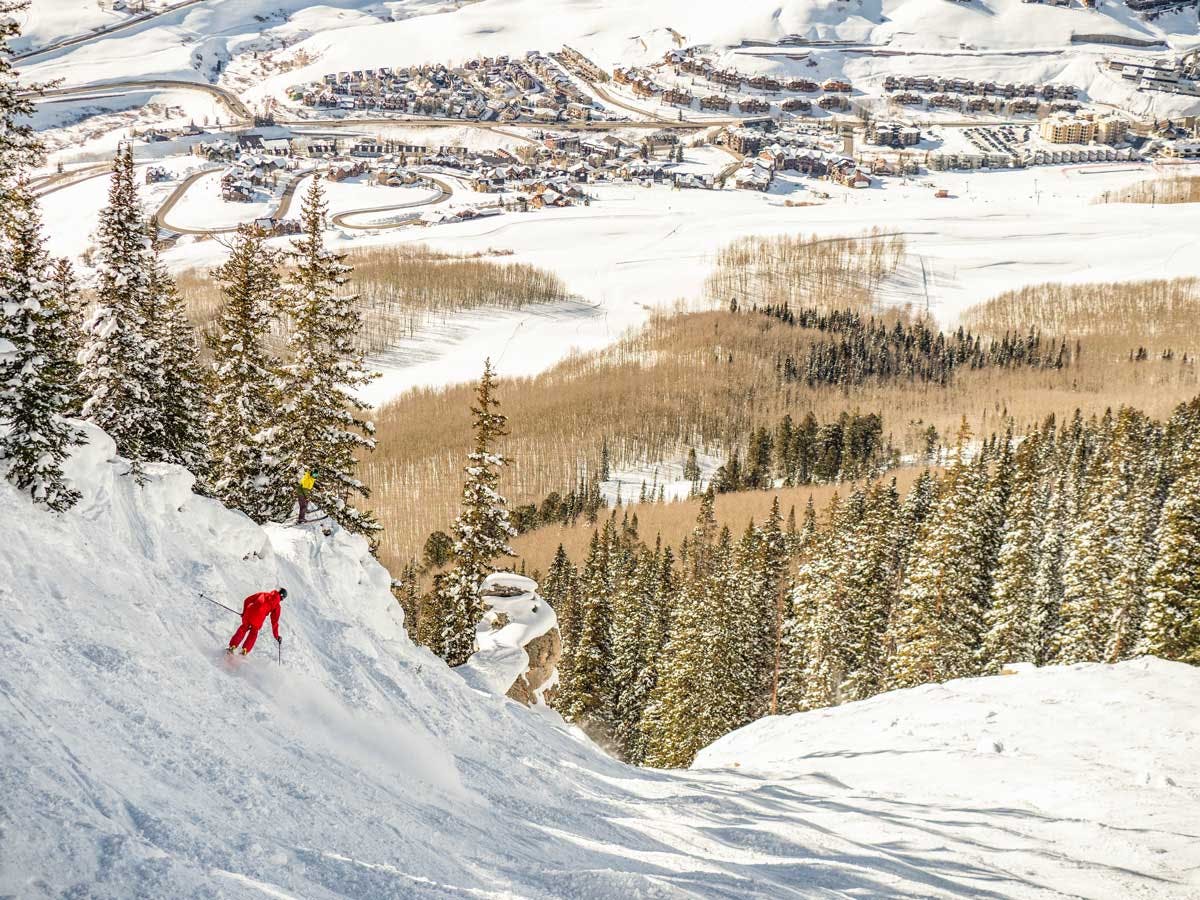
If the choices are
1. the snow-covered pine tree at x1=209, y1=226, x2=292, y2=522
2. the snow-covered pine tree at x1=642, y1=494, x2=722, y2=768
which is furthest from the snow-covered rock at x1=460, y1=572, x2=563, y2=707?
the snow-covered pine tree at x1=642, y1=494, x2=722, y2=768

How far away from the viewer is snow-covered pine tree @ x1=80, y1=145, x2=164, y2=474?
2234cm

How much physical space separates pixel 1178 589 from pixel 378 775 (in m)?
34.2

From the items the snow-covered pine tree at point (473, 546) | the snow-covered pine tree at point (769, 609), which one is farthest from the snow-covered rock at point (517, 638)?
the snow-covered pine tree at point (769, 609)

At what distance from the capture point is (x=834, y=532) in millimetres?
53594

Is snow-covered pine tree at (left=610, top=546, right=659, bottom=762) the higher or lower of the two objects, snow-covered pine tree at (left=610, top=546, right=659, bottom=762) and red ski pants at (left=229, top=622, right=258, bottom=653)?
the lower

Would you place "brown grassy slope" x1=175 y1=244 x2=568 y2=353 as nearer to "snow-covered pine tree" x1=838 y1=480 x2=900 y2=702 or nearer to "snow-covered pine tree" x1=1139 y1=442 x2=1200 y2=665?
"snow-covered pine tree" x1=838 y1=480 x2=900 y2=702

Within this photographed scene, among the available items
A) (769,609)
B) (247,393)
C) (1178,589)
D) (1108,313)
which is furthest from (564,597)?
(1108,313)

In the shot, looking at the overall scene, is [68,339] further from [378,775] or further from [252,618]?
[378,775]

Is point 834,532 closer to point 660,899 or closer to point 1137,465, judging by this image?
point 1137,465

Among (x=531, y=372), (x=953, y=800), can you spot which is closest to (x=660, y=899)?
(x=953, y=800)

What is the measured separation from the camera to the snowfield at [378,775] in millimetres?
9461

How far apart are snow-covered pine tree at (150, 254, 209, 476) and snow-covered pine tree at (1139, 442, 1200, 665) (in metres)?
36.6

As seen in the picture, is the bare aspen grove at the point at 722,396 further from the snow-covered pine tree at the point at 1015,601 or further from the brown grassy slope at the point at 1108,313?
the snow-covered pine tree at the point at 1015,601

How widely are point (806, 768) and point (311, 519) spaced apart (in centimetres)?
1600
